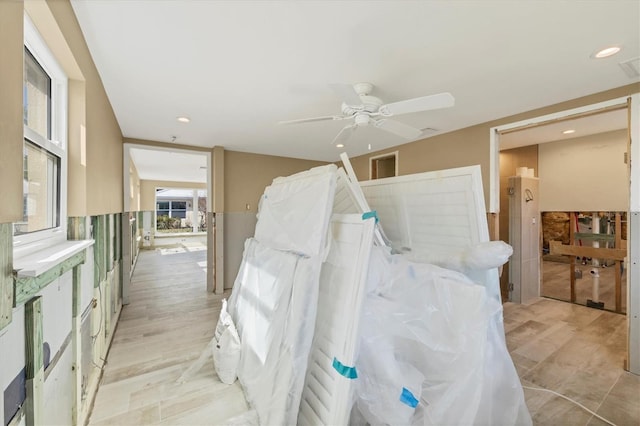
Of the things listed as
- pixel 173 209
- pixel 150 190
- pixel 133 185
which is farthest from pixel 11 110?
pixel 173 209

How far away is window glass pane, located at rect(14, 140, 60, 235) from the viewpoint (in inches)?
47.1

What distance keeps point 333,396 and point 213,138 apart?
3728mm

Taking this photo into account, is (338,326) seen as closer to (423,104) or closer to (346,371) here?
(346,371)

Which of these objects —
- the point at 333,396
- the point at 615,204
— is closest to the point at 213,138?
the point at 333,396

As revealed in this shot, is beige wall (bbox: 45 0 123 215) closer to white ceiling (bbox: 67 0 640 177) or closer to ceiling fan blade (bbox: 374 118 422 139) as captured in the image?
white ceiling (bbox: 67 0 640 177)

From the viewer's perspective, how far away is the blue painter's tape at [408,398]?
140 centimetres

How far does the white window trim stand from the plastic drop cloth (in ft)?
5.50

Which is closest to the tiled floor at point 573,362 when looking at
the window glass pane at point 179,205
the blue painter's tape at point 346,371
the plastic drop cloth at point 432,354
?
the plastic drop cloth at point 432,354

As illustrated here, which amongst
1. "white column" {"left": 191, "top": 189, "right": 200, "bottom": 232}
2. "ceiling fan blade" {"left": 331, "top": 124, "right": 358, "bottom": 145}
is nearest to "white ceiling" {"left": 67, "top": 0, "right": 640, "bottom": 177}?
"ceiling fan blade" {"left": 331, "top": 124, "right": 358, "bottom": 145}

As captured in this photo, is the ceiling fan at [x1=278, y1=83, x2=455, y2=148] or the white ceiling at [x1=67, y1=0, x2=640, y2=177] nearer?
the white ceiling at [x1=67, y1=0, x2=640, y2=177]

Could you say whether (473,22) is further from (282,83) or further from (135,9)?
(135,9)

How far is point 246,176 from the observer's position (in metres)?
4.95

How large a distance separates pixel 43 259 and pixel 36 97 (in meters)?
0.85

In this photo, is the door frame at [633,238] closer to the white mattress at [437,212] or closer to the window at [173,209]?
the white mattress at [437,212]
